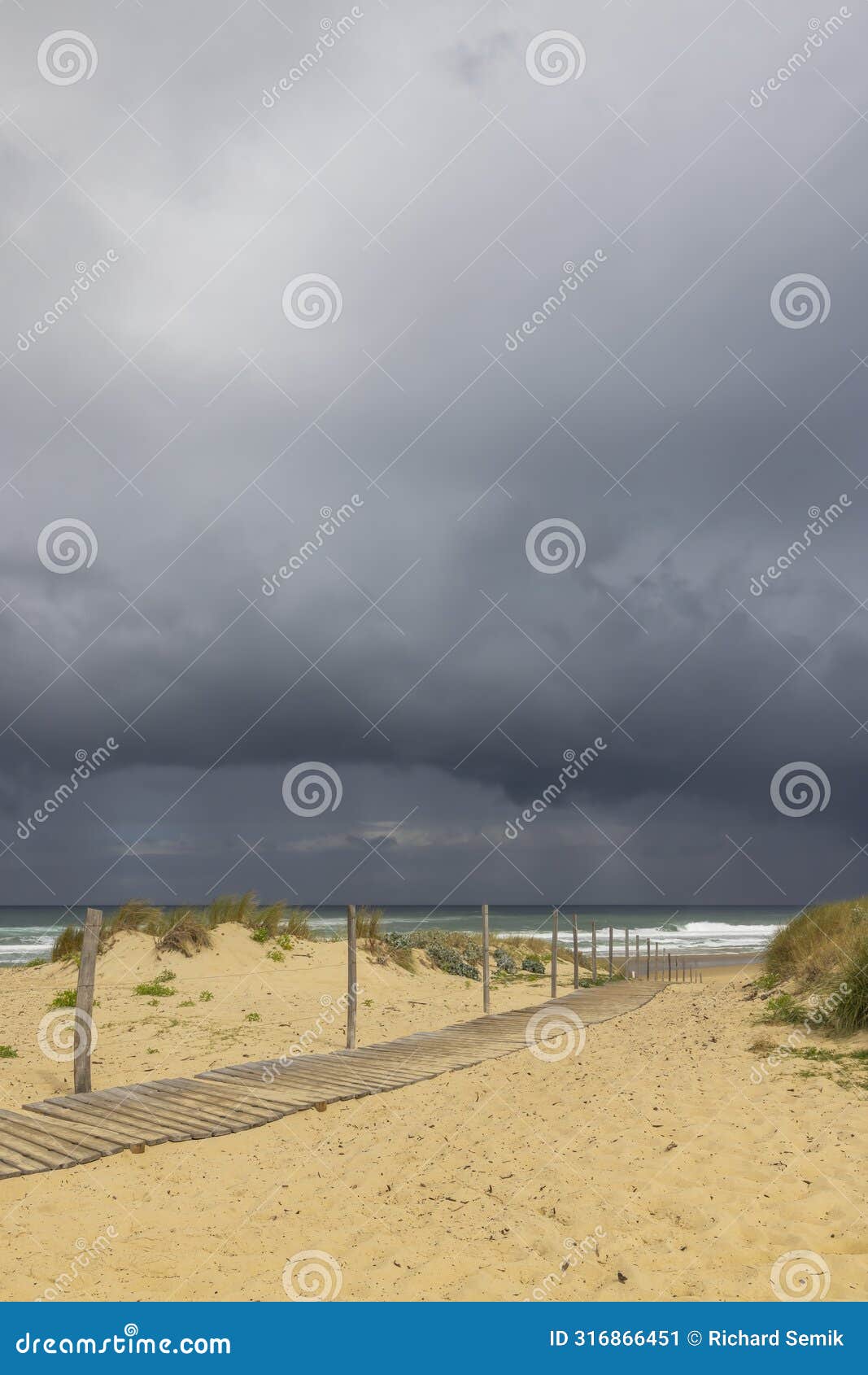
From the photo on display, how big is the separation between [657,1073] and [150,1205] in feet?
15.8

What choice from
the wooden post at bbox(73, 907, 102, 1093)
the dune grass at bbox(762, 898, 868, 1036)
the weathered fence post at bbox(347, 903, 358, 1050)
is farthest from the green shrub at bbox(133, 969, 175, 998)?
the dune grass at bbox(762, 898, 868, 1036)

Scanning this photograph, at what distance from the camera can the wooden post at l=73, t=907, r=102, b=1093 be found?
8438 mm

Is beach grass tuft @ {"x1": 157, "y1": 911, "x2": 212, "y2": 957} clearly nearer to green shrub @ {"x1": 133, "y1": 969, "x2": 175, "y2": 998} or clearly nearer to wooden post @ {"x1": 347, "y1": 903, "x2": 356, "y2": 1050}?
green shrub @ {"x1": 133, "y1": 969, "x2": 175, "y2": 998}

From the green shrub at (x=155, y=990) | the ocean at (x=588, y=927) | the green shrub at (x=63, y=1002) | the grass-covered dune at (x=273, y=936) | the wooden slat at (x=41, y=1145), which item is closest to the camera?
the wooden slat at (x=41, y=1145)

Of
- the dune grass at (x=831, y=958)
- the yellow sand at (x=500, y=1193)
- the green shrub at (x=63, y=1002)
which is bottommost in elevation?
the yellow sand at (x=500, y=1193)

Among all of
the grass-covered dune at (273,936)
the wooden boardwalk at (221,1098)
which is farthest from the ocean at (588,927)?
the wooden boardwalk at (221,1098)

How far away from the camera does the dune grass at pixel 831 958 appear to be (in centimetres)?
950

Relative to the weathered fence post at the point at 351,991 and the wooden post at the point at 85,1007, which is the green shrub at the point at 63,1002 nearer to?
the weathered fence post at the point at 351,991

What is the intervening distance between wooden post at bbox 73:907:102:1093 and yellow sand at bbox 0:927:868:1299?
68 centimetres

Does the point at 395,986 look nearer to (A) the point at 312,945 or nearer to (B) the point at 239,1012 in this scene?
(A) the point at 312,945

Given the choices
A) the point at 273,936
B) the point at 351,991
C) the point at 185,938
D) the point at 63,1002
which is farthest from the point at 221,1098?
the point at 273,936

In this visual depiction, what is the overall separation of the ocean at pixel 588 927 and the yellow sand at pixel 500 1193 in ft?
84.2

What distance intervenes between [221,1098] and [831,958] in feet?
27.3
